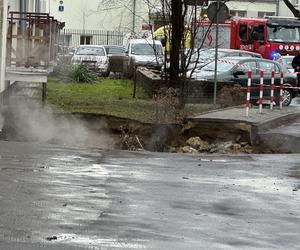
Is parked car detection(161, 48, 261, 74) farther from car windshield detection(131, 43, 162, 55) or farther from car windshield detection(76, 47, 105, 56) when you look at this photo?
car windshield detection(76, 47, 105, 56)

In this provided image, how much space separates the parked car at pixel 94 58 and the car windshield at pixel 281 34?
884 centimetres

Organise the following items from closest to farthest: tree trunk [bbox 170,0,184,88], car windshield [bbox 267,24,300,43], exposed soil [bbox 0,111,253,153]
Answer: exposed soil [bbox 0,111,253,153], tree trunk [bbox 170,0,184,88], car windshield [bbox 267,24,300,43]

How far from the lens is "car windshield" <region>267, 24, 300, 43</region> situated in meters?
36.8

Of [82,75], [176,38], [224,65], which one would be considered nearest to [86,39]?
[82,75]

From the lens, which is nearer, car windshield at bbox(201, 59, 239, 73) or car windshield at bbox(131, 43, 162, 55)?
car windshield at bbox(201, 59, 239, 73)

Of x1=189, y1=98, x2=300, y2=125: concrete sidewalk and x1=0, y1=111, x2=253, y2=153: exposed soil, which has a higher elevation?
x1=189, y1=98, x2=300, y2=125: concrete sidewalk

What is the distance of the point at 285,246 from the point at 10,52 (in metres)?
11.3

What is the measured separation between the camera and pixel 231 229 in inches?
280

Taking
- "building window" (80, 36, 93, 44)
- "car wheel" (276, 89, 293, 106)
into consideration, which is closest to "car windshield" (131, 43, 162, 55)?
"car wheel" (276, 89, 293, 106)

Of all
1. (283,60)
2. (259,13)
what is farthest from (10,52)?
(259,13)

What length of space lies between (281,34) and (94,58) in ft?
33.6

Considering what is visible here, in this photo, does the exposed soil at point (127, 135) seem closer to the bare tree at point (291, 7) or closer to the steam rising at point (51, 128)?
the steam rising at point (51, 128)

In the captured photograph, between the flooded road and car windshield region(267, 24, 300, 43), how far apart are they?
84.0 ft

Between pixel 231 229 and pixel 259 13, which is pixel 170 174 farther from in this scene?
Result: pixel 259 13
